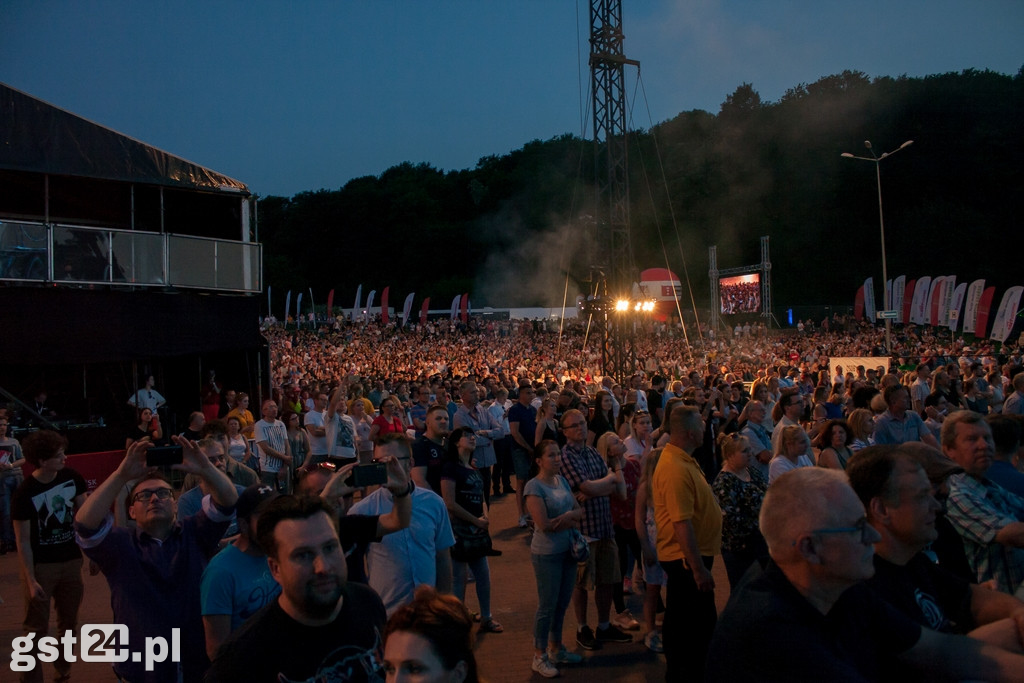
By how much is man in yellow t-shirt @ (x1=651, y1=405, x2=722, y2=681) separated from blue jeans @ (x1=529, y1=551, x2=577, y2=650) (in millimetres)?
785

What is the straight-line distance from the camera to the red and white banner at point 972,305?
31547 mm

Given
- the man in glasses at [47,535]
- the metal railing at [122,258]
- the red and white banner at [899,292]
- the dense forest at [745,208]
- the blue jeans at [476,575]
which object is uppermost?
the dense forest at [745,208]

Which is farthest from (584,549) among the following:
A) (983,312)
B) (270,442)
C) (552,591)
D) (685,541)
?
(983,312)

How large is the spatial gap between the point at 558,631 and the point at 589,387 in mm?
12477

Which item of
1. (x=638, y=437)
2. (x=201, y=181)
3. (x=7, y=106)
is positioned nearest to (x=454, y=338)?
(x=201, y=181)

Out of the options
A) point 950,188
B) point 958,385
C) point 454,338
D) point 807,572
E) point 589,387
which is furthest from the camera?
point 950,188

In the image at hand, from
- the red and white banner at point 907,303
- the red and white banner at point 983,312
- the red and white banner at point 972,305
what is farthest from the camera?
the red and white banner at point 907,303

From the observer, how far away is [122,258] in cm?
1310

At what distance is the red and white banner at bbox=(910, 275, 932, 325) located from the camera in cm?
3572

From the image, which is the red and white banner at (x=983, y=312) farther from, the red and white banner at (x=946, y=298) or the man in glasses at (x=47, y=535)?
the man in glasses at (x=47, y=535)

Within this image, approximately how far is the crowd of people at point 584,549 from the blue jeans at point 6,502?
5cm

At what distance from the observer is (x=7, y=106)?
40.7 ft

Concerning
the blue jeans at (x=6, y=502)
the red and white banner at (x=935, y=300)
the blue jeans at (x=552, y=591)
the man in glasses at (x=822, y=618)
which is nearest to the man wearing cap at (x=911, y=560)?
the man in glasses at (x=822, y=618)

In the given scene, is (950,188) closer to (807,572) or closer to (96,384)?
(96,384)
